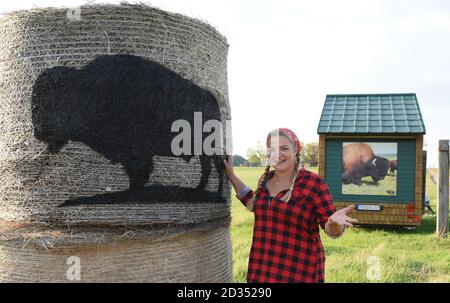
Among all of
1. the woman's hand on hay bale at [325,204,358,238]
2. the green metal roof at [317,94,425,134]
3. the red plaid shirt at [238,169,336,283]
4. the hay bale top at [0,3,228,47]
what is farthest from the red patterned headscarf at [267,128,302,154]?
the green metal roof at [317,94,425,134]

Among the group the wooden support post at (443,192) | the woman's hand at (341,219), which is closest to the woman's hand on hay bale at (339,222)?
the woman's hand at (341,219)

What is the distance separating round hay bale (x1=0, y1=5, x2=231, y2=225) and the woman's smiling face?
53 cm

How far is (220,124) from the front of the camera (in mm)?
3018

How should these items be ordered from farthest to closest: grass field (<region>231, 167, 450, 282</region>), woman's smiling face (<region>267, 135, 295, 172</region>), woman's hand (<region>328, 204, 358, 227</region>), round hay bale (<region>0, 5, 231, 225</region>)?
grass field (<region>231, 167, 450, 282</region>) → woman's smiling face (<region>267, 135, 295, 172</region>) → round hay bale (<region>0, 5, 231, 225</region>) → woman's hand (<region>328, 204, 358, 227</region>)

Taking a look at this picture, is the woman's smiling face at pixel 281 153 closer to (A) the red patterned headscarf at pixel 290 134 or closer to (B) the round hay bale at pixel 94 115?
(A) the red patterned headscarf at pixel 290 134

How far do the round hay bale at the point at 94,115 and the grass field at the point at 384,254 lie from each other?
3015mm

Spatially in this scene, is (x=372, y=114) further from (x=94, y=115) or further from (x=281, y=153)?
(x=94, y=115)

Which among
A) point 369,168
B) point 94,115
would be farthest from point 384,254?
point 94,115

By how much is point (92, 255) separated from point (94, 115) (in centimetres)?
84

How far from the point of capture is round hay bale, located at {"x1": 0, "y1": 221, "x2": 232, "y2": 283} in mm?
2541

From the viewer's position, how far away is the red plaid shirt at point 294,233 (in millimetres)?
2570

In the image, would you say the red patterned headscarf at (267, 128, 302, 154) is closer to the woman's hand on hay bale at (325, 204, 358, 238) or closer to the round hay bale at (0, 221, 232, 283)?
the woman's hand on hay bale at (325, 204, 358, 238)
